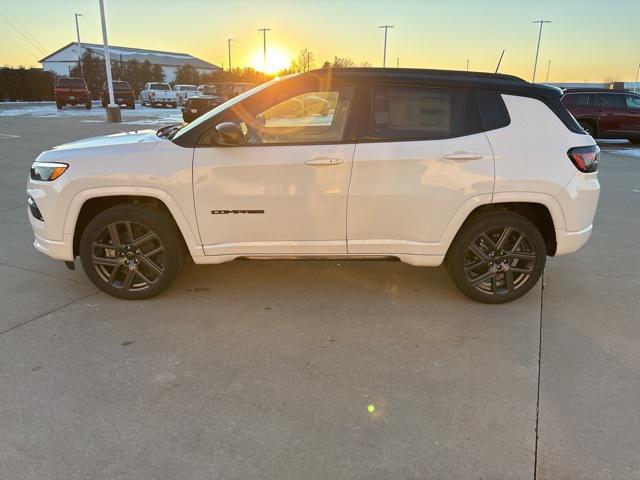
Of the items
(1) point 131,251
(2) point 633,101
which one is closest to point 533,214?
(1) point 131,251

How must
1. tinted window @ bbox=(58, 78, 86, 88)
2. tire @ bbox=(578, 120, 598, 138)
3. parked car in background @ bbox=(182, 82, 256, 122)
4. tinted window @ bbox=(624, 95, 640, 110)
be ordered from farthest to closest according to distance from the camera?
tinted window @ bbox=(58, 78, 86, 88)
parked car in background @ bbox=(182, 82, 256, 122)
tire @ bbox=(578, 120, 598, 138)
tinted window @ bbox=(624, 95, 640, 110)

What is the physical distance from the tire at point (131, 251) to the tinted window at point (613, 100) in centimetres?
1519

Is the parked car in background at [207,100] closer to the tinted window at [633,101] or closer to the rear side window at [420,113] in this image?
the tinted window at [633,101]

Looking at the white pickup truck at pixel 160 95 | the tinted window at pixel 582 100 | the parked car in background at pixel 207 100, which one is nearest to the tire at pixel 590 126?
the tinted window at pixel 582 100

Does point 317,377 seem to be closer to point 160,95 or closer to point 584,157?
point 584,157

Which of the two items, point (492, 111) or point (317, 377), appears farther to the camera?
point (492, 111)

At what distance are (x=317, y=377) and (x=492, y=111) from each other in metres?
2.33

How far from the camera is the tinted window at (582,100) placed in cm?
1491

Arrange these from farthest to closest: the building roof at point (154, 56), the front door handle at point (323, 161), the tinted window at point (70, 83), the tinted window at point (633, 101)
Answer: the building roof at point (154, 56) → the tinted window at point (70, 83) → the tinted window at point (633, 101) → the front door handle at point (323, 161)

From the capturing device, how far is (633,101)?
48.5 ft

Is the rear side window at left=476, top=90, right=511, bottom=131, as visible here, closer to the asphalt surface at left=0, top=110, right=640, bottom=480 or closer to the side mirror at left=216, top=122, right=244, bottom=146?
the asphalt surface at left=0, top=110, right=640, bottom=480

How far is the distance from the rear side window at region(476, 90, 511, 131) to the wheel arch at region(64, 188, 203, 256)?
235 cm

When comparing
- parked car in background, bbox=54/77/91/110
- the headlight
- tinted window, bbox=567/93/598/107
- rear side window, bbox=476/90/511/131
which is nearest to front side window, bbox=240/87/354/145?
rear side window, bbox=476/90/511/131

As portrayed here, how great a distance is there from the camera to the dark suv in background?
14719 millimetres
